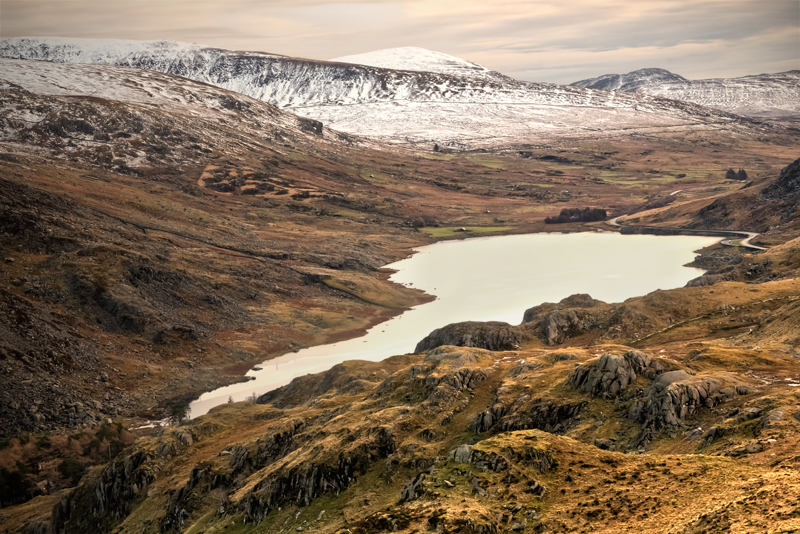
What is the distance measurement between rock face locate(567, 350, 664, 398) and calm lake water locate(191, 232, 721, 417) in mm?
53070

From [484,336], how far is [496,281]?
221ft

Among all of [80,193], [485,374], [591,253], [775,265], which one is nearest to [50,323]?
[485,374]

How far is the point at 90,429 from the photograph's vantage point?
247 feet

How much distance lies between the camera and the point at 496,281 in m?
149

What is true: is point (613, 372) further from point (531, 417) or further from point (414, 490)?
point (414, 490)

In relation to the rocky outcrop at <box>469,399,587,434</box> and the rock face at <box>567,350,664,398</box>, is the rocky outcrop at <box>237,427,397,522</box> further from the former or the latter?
the rock face at <box>567,350,664,398</box>

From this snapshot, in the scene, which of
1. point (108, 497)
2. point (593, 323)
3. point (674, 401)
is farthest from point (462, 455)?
point (593, 323)

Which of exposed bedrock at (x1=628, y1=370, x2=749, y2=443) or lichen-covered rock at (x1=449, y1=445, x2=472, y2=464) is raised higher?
exposed bedrock at (x1=628, y1=370, x2=749, y2=443)

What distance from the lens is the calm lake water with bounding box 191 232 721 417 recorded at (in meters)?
101

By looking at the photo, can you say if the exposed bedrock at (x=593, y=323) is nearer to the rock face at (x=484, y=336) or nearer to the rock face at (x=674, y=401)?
the rock face at (x=484, y=336)

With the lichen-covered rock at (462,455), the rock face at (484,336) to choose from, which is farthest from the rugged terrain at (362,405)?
the rock face at (484,336)

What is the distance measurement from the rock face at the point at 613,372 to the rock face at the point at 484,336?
38185 millimetres

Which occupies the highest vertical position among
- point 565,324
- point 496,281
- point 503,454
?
point 503,454

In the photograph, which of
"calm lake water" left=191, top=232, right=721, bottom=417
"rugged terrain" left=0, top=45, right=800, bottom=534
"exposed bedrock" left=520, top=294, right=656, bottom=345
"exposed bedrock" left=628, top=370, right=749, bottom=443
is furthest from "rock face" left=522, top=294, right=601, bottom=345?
"exposed bedrock" left=628, top=370, right=749, bottom=443
